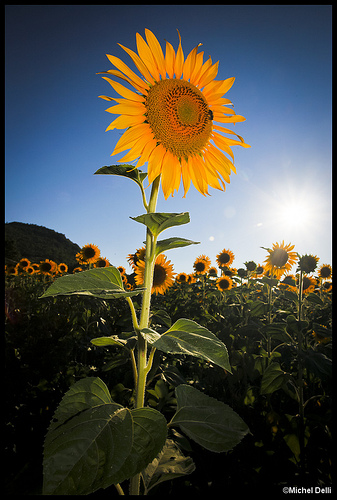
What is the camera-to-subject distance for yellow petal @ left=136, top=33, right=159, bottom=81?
→ 1.12 metres

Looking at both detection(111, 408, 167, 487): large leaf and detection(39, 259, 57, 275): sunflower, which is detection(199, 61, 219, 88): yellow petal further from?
detection(39, 259, 57, 275): sunflower

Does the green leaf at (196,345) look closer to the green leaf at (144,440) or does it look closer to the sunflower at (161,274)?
the green leaf at (144,440)

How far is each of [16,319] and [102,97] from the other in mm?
4697

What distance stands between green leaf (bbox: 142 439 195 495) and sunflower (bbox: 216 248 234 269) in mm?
7508

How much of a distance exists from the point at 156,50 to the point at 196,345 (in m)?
1.25

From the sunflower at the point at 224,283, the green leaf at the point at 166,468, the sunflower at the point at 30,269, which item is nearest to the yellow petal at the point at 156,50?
the green leaf at the point at 166,468

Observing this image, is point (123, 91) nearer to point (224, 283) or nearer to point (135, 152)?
point (135, 152)

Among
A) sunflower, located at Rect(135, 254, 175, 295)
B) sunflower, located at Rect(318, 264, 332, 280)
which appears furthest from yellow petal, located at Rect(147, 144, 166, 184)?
sunflower, located at Rect(318, 264, 332, 280)

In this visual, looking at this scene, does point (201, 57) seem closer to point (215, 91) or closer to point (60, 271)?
point (215, 91)

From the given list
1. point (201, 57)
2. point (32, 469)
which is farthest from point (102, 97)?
point (32, 469)

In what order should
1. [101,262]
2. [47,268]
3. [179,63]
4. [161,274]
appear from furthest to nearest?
[47,268] → [101,262] → [161,274] → [179,63]

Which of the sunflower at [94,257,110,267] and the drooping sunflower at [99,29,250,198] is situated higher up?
the drooping sunflower at [99,29,250,198]

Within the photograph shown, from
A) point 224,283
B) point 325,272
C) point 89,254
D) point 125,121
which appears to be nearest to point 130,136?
point 125,121

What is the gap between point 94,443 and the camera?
843mm
